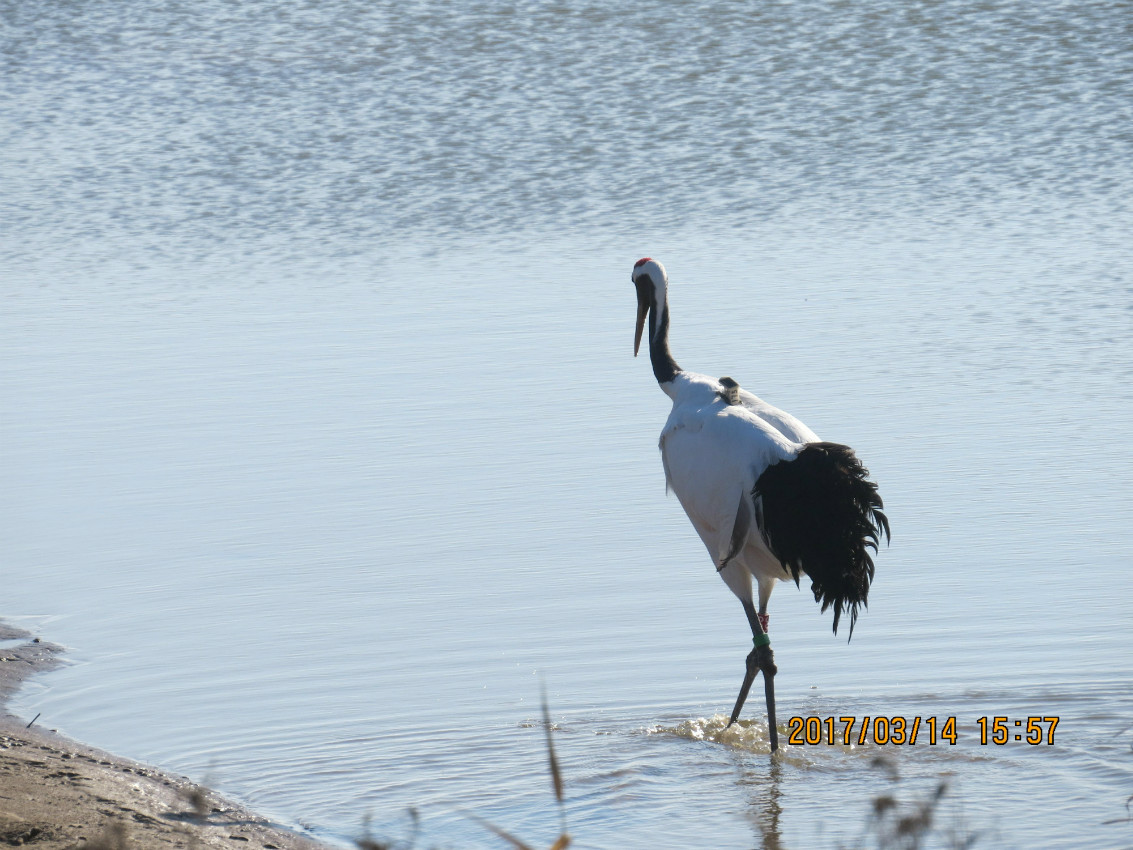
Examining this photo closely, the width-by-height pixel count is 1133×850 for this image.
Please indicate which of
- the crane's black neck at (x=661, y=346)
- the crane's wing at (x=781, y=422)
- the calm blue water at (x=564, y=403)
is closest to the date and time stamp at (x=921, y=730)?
the calm blue water at (x=564, y=403)

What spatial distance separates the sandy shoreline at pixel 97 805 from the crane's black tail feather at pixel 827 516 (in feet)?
6.79

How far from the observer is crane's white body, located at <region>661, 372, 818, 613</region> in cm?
706

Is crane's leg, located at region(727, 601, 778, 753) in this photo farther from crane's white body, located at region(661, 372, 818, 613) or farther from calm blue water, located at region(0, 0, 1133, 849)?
crane's white body, located at region(661, 372, 818, 613)

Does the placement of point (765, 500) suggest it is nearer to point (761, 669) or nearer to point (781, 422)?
point (781, 422)

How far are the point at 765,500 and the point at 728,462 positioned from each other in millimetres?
279

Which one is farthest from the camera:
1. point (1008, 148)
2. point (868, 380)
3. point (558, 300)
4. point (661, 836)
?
point (1008, 148)

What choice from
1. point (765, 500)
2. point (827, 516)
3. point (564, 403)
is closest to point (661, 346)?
point (765, 500)

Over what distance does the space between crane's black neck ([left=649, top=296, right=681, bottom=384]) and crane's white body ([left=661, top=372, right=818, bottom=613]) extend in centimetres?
42

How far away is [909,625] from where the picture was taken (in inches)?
300

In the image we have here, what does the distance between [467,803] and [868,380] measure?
526 centimetres

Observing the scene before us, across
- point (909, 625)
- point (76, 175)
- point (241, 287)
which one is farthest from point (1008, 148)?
point (909, 625)

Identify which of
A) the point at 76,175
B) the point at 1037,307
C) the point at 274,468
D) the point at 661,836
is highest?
the point at 76,175

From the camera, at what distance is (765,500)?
272 inches

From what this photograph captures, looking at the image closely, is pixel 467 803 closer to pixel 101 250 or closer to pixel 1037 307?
pixel 1037 307
